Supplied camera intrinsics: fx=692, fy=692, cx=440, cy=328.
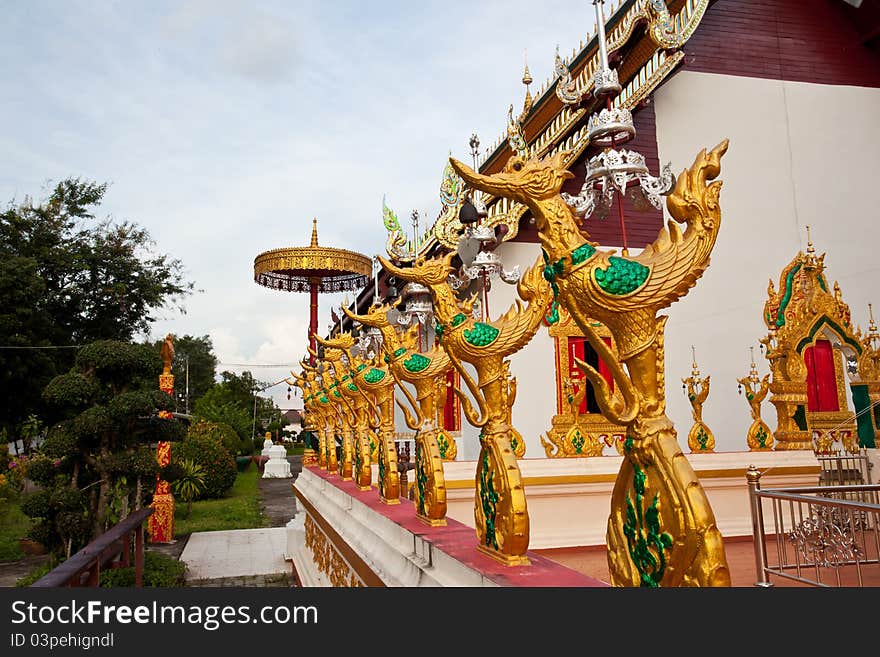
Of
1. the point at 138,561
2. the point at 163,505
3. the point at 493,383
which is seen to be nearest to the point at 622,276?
the point at 493,383

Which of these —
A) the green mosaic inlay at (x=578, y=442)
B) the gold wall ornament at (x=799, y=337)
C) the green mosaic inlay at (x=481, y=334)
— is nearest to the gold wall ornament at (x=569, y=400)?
the green mosaic inlay at (x=578, y=442)

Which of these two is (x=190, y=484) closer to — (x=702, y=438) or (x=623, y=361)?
(x=702, y=438)

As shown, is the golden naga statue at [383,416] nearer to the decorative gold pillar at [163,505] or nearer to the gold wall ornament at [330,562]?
the gold wall ornament at [330,562]

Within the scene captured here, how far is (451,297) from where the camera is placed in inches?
124

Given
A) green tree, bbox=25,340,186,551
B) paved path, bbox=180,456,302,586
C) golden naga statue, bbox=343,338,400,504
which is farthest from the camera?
paved path, bbox=180,456,302,586


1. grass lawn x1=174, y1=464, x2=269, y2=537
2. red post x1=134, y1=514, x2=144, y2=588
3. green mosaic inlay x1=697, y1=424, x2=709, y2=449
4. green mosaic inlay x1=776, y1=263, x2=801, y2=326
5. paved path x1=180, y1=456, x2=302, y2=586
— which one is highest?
green mosaic inlay x1=776, y1=263, x2=801, y2=326

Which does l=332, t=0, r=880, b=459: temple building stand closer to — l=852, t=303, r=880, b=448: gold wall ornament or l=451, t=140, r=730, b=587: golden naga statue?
l=852, t=303, r=880, b=448: gold wall ornament

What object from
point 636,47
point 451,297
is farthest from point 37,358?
point 451,297

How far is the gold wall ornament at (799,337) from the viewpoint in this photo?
6.77 m

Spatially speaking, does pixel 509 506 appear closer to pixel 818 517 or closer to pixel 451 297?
pixel 451 297

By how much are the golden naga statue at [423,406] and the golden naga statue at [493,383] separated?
1.32ft

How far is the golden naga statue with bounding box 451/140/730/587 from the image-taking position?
5.49ft

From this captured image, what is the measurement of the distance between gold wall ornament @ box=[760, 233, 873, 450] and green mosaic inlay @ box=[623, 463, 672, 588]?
18.7 feet

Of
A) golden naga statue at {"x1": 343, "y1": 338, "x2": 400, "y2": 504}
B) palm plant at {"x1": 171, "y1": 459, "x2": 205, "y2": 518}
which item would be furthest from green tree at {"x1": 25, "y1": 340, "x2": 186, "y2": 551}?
palm plant at {"x1": 171, "y1": 459, "x2": 205, "y2": 518}
